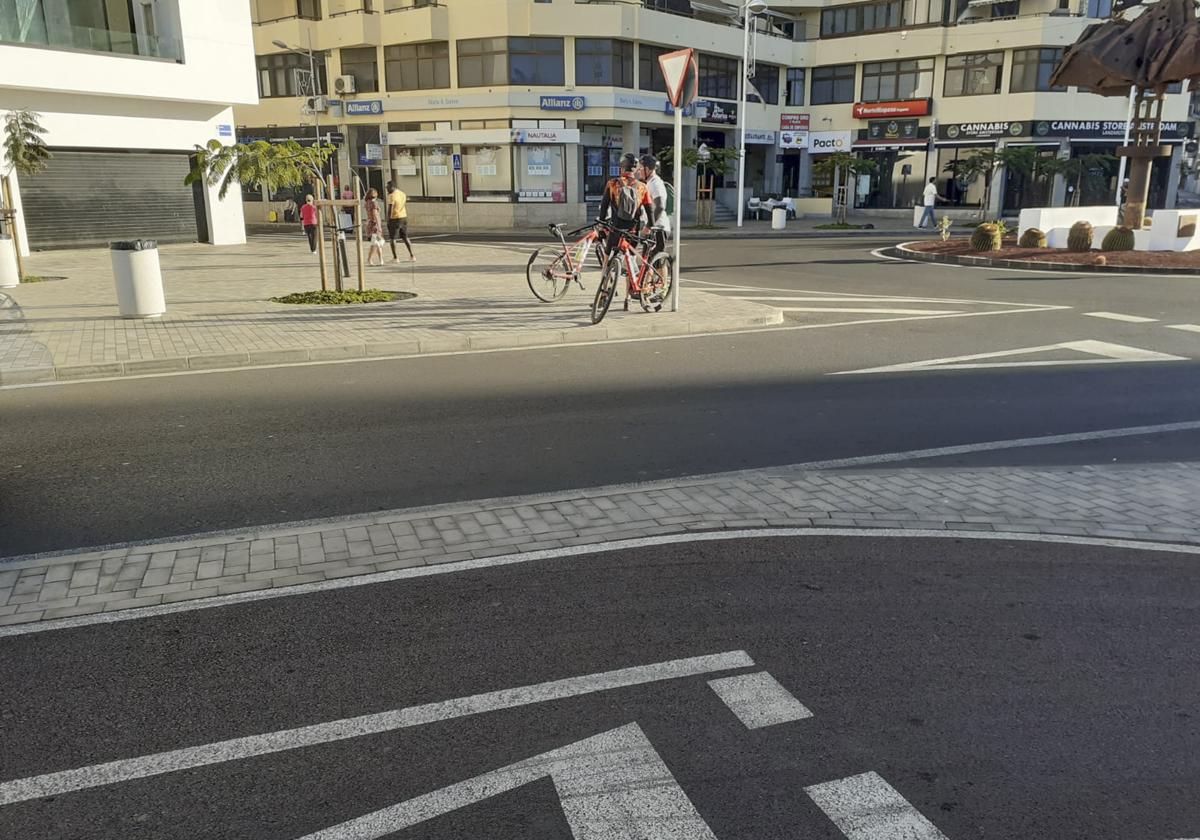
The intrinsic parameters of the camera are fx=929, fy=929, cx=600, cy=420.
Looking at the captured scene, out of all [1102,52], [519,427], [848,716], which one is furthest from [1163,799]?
[1102,52]

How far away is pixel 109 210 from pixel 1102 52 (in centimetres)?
2728

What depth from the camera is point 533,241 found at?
1278 inches

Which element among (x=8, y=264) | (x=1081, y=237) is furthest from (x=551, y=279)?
(x=1081, y=237)

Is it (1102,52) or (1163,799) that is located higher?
(1102,52)

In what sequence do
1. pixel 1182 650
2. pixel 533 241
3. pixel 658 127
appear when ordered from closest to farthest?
pixel 1182 650 → pixel 533 241 → pixel 658 127

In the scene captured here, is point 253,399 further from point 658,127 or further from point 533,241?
point 658,127

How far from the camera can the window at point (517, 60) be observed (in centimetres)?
4094

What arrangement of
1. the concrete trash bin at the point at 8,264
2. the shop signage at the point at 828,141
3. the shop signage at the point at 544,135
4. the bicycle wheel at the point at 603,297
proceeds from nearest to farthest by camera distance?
the bicycle wheel at the point at 603,297, the concrete trash bin at the point at 8,264, the shop signage at the point at 544,135, the shop signage at the point at 828,141

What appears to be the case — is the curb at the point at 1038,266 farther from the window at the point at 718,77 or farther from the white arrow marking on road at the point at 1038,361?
the window at the point at 718,77

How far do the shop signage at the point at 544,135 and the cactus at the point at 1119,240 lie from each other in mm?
24233

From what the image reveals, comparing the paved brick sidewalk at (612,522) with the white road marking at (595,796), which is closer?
the white road marking at (595,796)

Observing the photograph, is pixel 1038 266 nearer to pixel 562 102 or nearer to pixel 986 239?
pixel 986 239

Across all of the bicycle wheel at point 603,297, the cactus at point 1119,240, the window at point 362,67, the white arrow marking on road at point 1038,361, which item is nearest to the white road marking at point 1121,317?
the white arrow marking on road at point 1038,361

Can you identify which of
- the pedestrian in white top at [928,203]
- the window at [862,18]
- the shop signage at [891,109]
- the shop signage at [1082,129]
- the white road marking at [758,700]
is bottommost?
the white road marking at [758,700]
